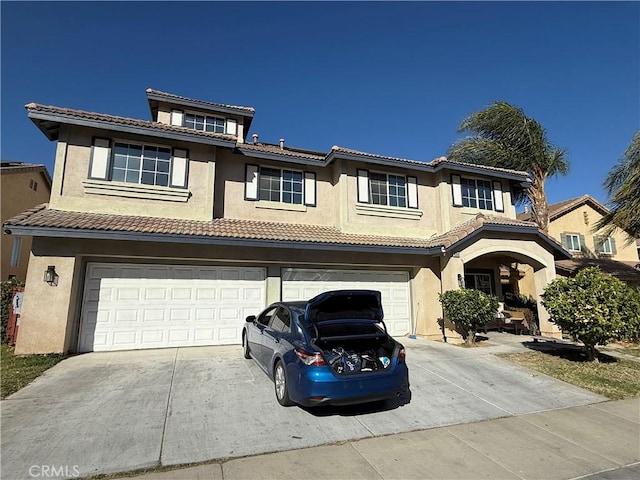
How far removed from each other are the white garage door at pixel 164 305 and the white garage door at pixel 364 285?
1039 millimetres

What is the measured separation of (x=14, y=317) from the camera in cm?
926

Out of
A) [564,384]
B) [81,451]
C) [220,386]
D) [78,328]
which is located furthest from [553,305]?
[78,328]

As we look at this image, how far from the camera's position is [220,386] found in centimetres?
621

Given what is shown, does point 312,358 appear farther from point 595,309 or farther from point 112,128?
point 112,128

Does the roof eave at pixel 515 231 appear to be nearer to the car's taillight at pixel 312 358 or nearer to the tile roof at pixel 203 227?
the tile roof at pixel 203 227

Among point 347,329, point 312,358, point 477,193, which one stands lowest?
point 312,358

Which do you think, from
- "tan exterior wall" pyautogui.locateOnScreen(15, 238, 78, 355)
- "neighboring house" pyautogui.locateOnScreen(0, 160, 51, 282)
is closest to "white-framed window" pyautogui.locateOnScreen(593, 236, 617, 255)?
"tan exterior wall" pyautogui.locateOnScreen(15, 238, 78, 355)

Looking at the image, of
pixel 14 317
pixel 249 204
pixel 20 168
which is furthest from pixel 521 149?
pixel 20 168

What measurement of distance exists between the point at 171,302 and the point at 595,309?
34.6 ft

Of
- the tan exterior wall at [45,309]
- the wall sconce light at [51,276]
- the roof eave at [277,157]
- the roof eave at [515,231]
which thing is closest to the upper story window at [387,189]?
the roof eave at [277,157]

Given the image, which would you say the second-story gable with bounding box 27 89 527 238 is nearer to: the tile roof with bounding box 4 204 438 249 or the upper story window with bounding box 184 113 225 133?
the upper story window with bounding box 184 113 225 133

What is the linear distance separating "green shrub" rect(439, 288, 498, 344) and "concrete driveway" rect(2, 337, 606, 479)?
6.04ft

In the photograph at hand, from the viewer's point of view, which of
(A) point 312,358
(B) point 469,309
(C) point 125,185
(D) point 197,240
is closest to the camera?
(A) point 312,358

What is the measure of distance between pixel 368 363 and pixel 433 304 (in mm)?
7240
